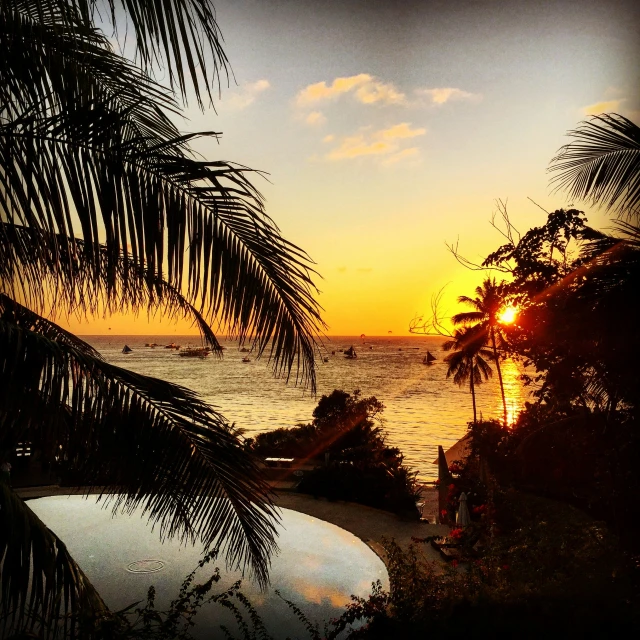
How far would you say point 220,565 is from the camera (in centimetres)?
766

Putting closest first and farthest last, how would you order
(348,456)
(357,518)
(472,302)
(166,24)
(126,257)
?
(166,24) < (126,257) < (357,518) < (348,456) < (472,302)

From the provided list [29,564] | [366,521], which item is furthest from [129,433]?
[366,521]

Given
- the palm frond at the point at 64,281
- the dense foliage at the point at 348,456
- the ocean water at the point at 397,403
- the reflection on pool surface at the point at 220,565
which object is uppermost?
the palm frond at the point at 64,281

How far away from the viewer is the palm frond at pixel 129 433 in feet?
6.98

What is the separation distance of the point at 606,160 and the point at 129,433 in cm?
473

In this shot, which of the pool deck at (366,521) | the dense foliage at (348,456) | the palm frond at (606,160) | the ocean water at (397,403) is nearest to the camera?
the palm frond at (606,160)

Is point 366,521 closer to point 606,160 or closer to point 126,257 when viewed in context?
point 606,160

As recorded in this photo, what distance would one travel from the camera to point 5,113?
7.12ft

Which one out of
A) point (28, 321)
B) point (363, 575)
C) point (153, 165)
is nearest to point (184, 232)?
point (153, 165)

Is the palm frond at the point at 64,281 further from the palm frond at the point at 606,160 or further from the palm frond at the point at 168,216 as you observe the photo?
the palm frond at the point at 606,160

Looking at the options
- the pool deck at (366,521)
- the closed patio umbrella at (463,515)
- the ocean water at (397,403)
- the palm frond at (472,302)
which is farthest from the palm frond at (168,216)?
the palm frond at (472,302)

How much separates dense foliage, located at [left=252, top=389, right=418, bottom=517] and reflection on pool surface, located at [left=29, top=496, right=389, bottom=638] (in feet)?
12.7

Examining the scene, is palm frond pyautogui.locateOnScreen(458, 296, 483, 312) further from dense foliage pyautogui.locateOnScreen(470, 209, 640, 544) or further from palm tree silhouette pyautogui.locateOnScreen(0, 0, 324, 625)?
palm tree silhouette pyautogui.locateOnScreen(0, 0, 324, 625)

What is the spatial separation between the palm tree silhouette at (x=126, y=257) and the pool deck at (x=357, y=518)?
8775mm
